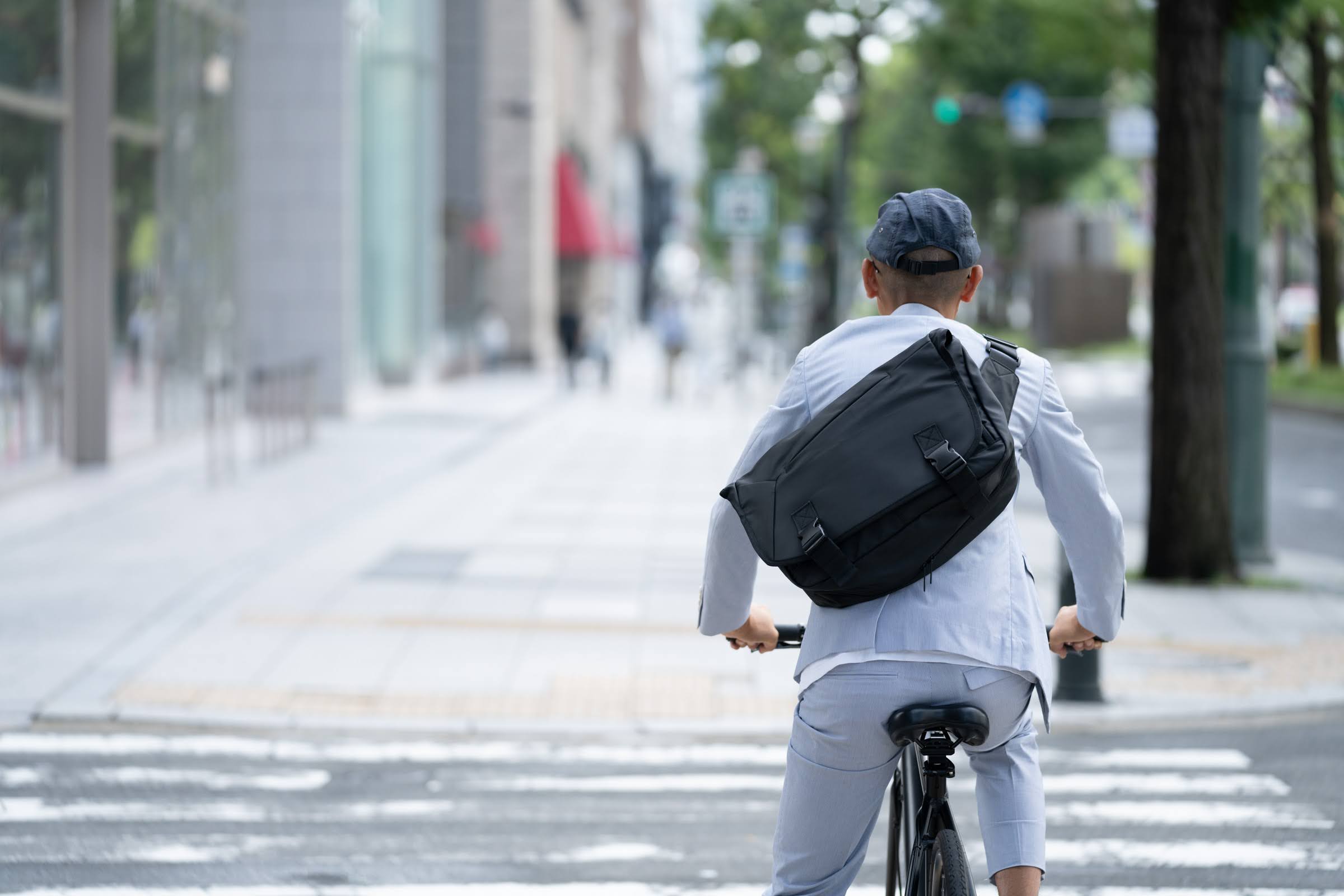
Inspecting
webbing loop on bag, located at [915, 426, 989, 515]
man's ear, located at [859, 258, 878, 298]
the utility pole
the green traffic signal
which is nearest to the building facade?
the green traffic signal

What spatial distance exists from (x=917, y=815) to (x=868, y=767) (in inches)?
11.6

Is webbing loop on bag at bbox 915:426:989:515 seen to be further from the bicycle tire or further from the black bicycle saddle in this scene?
the bicycle tire

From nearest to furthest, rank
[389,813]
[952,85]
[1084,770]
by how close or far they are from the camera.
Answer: [389,813] → [1084,770] → [952,85]

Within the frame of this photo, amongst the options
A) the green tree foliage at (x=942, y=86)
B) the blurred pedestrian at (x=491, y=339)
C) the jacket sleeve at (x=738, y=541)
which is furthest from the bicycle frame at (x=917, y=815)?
the blurred pedestrian at (x=491, y=339)

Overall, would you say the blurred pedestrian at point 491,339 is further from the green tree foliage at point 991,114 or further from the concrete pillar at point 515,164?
the green tree foliage at point 991,114

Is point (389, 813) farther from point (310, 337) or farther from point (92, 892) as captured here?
point (310, 337)

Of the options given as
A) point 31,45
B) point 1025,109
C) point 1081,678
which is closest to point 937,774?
point 1081,678

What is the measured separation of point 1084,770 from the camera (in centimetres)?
676

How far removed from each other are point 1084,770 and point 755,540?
4169 mm

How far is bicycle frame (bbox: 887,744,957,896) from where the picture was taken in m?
3.12

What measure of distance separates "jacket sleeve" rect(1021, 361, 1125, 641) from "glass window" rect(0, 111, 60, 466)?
41.5ft

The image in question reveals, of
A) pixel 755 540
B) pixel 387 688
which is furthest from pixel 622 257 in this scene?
pixel 755 540

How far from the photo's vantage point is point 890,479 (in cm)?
284

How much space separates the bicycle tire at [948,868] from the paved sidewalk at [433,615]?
13.9ft
